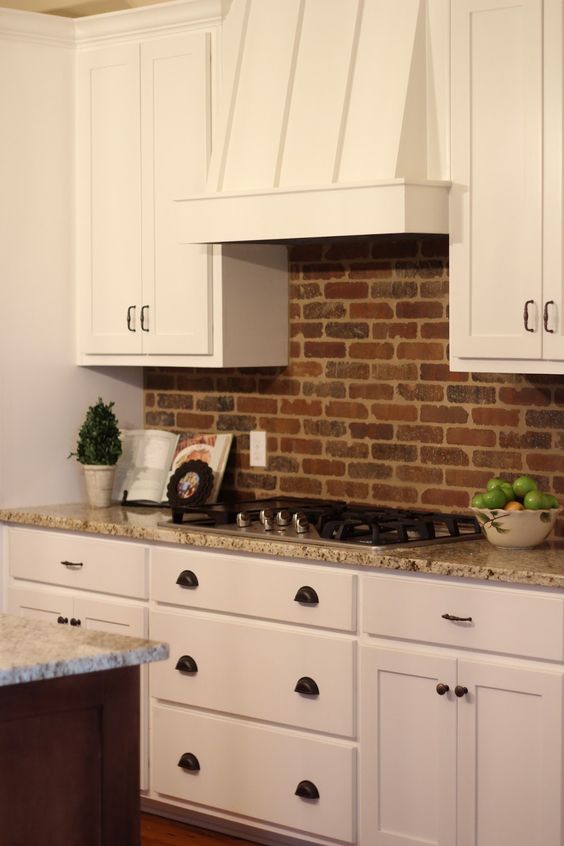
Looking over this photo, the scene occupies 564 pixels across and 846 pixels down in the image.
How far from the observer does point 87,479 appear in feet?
14.9

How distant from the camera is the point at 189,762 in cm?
392

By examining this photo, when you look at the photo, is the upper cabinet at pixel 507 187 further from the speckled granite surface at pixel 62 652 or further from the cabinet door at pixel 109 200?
the speckled granite surface at pixel 62 652

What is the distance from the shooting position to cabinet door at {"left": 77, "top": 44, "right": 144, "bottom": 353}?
4.41m

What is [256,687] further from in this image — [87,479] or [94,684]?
[94,684]

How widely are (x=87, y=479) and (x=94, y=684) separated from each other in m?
2.31

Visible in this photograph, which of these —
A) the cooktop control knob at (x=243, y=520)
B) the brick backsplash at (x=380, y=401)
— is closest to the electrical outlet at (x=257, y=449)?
the brick backsplash at (x=380, y=401)

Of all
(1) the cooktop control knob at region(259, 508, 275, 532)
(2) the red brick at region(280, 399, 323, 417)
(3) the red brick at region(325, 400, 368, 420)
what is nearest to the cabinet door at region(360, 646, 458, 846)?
(1) the cooktop control knob at region(259, 508, 275, 532)

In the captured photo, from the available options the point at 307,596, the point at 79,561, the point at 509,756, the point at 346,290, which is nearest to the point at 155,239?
the point at 346,290

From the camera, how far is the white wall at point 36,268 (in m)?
4.40

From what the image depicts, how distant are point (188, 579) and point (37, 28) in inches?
79.2

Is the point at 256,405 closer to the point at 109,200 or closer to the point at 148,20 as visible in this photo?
the point at 109,200

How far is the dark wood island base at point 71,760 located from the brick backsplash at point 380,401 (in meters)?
1.87

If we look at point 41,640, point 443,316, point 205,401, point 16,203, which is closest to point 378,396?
point 443,316

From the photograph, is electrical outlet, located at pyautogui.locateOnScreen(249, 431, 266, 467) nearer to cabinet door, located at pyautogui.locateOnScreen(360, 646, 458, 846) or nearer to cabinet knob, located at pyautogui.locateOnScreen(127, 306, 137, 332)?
cabinet knob, located at pyautogui.locateOnScreen(127, 306, 137, 332)
